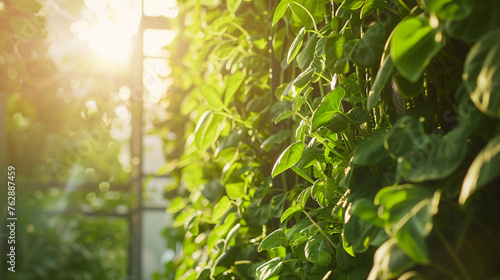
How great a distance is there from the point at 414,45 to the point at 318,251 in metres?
0.41

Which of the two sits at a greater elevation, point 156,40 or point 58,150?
point 156,40

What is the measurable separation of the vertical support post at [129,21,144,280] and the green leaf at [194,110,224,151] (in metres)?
2.35

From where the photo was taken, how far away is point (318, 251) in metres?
0.76

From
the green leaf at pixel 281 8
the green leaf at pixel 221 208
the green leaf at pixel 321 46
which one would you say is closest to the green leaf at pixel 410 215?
the green leaf at pixel 321 46

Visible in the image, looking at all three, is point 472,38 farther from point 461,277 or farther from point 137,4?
point 137,4

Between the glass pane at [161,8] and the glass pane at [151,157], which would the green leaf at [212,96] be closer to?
the glass pane at [161,8]

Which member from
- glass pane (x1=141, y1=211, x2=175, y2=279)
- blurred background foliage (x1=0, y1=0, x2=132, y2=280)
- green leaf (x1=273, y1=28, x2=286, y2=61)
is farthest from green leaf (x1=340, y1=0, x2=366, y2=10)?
glass pane (x1=141, y1=211, x2=175, y2=279)

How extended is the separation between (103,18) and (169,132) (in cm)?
94

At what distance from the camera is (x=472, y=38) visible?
436 millimetres

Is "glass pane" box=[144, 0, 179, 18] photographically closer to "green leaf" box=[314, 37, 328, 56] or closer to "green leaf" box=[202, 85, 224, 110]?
"green leaf" box=[202, 85, 224, 110]

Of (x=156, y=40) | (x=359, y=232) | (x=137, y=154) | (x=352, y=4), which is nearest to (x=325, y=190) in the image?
(x=359, y=232)

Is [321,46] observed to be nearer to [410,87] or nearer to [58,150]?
[410,87]

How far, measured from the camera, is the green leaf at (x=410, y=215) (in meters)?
0.40

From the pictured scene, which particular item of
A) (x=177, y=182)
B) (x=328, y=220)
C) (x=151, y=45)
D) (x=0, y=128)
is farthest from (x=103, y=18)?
(x=328, y=220)
